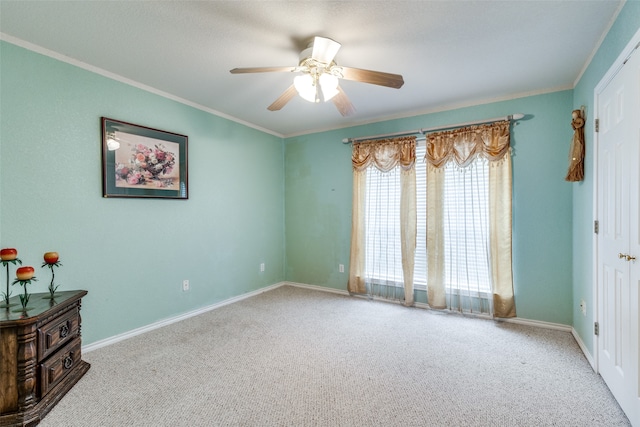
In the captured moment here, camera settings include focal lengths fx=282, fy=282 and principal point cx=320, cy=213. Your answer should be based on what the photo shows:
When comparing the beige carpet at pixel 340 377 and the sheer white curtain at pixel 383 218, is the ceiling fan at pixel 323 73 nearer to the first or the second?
the sheer white curtain at pixel 383 218

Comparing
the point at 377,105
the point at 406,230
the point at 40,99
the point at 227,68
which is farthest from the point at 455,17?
the point at 40,99

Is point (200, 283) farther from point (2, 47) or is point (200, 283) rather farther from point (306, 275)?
point (2, 47)

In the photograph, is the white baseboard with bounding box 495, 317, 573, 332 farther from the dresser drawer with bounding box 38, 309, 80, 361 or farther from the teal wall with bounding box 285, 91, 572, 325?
the dresser drawer with bounding box 38, 309, 80, 361

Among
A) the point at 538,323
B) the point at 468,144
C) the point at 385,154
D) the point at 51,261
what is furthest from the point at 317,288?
the point at 51,261

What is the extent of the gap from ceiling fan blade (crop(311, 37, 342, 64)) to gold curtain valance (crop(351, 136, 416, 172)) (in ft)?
6.05

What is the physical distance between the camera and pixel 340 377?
2014 mm

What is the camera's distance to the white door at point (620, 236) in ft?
4.99

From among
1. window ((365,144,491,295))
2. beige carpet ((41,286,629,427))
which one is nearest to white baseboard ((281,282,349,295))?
window ((365,144,491,295))

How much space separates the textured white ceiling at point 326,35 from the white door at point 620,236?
562 mm

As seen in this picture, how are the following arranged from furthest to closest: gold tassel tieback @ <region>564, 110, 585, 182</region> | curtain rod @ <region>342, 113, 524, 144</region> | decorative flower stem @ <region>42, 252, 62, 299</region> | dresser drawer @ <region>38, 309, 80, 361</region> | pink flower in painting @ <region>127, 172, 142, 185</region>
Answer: curtain rod @ <region>342, 113, 524, 144</region> < pink flower in painting @ <region>127, 172, 142, 185</region> < gold tassel tieback @ <region>564, 110, 585, 182</region> < decorative flower stem @ <region>42, 252, 62, 299</region> < dresser drawer @ <region>38, 309, 80, 361</region>

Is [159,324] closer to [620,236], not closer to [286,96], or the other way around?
[286,96]

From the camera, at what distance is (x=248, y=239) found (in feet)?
13.0

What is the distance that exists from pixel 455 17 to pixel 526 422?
245 centimetres

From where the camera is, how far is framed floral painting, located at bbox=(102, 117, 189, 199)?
99.7 inches
